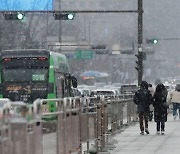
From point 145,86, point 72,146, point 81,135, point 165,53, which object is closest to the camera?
point 72,146

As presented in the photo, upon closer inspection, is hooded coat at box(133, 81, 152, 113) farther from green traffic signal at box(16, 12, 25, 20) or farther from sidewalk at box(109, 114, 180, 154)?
green traffic signal at box(16, 12, 25, 20)

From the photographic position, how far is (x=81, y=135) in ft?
51.7

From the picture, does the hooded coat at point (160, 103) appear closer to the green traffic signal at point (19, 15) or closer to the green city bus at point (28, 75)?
the green city bus at point (28, 75)

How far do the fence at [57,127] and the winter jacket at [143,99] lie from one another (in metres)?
1.83

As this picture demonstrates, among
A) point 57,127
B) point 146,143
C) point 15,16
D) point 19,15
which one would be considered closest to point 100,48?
point 15,16

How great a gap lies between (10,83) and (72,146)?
17.7m

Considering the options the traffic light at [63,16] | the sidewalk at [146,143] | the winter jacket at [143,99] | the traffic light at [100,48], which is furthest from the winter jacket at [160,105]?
the traffic light at [100,48]

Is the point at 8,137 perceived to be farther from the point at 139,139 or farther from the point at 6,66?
the point at 6,66

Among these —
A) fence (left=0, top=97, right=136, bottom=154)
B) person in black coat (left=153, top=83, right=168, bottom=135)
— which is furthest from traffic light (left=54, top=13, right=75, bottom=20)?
fence (left=0, top=97, right=136, bottom=154)

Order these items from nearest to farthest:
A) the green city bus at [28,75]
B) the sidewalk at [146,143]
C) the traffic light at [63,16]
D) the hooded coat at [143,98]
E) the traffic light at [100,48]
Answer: the sidewalk at [146,143], the hooded coat at [143,98], the green city bus at [28,75], the traffic light at [63,16], the traffic light at [100,48]

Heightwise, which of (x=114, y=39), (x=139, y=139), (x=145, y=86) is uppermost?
(x=114, y=39)

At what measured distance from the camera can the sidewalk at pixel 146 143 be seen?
61.8ft

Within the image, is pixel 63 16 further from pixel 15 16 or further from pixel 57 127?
pixel 57 127

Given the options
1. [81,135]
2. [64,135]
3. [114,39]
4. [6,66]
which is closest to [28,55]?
[6,66]
